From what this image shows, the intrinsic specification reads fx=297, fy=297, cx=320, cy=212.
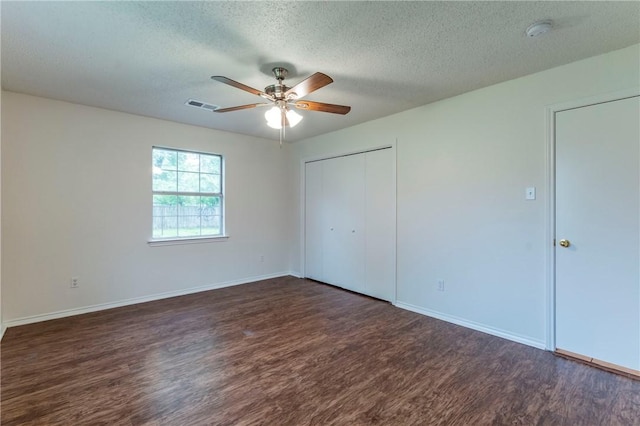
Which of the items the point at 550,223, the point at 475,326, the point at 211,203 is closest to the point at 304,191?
the point at 211,203

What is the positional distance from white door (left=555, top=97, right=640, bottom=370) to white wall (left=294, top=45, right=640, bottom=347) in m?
0.15

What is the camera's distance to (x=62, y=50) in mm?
2295

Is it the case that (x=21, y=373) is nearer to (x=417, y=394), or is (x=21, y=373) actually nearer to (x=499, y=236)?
(x=417, y=394)

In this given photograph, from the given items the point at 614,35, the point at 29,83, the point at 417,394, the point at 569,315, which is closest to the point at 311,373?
the point at 417,394

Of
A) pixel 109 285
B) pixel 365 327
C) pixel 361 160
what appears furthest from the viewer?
pixel 361 160

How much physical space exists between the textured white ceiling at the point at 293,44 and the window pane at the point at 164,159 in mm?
1038

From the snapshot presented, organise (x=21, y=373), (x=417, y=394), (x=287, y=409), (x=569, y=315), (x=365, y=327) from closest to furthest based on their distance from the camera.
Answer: (x=287, y=409) → (x=417, y=394) → (x=21, y=373) → (x=569, y=315) → (x=365, y=327)

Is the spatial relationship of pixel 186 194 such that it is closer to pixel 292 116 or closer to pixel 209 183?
pixel 209 183

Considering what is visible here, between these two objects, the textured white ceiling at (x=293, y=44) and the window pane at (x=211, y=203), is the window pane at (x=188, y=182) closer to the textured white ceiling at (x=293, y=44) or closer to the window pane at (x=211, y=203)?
the window pane at (x=211, y=203)

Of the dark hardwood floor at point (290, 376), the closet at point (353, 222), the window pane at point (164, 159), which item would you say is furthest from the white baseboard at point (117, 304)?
the window pane at point (164, 159)

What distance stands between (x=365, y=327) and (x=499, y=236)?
1.63 metres

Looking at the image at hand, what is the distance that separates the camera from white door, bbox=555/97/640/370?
7.34 feet

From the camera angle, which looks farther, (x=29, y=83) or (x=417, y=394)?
(x=29, y=83)

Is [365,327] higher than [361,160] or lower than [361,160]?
lower
